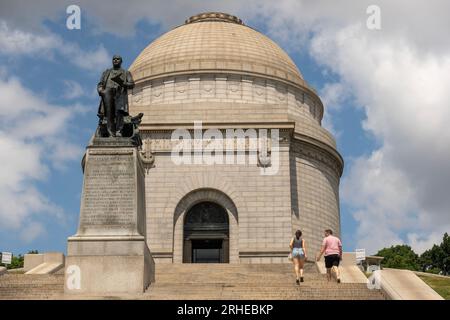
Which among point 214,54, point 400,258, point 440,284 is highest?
point 214,54

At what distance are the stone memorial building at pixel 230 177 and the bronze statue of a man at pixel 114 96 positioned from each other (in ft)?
47.2

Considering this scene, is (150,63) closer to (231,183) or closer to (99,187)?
(231,183)

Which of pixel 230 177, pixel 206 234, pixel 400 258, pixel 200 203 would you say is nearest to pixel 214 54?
pixel 230 177

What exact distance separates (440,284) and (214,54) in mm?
25204

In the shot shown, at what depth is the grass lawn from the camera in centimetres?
2033

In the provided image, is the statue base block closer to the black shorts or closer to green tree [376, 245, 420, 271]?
the black shorts

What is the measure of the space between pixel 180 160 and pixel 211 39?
528 inches

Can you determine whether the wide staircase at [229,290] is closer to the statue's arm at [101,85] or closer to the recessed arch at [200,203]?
the statue's arm at [101,85]

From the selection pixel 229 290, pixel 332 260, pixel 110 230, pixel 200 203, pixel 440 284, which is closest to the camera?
pixel 229 290

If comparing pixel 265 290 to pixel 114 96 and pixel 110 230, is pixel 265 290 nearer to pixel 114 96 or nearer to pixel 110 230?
pixel 110 230

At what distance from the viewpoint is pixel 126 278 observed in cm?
1795

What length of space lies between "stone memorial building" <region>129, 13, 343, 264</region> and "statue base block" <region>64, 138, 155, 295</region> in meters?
14.4

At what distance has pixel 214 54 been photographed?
4444 centimetres

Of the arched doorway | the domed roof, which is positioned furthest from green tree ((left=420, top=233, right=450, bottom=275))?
the arched doorway
